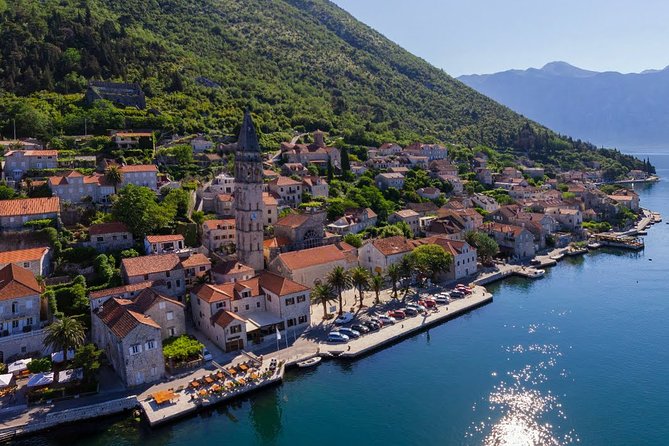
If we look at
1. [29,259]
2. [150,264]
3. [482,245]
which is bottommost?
[482,245]

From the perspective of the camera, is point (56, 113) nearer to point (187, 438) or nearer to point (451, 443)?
point (187, 438)

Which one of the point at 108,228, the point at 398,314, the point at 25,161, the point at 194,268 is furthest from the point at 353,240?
the point at 25,161

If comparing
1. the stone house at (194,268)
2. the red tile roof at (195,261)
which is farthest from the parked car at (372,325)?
the red tile roof at (195,261)

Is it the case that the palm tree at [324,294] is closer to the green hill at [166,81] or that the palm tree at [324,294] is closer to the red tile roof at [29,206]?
the red tile roof at [29,206]

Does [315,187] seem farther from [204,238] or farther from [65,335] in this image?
[65,335]

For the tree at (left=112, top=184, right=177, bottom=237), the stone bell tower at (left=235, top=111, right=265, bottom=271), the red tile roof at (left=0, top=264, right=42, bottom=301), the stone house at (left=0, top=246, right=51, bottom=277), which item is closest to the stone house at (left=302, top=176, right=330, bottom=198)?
the stone bell tower at (left=235, top=111, right=265, bottom=271)
